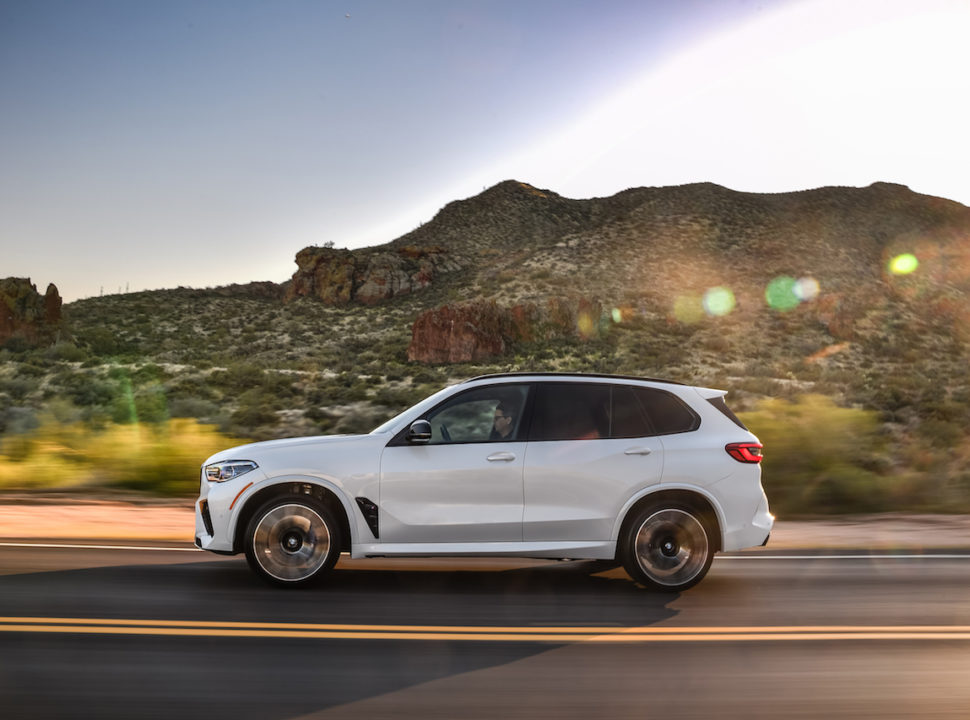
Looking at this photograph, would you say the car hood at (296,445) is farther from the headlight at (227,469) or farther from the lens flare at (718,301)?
the lens flare at (718,301)

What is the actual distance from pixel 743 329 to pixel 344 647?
50.3m

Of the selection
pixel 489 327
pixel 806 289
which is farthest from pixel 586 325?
pixel 806 289

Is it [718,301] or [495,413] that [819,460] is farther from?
[718,301]

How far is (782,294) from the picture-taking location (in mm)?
59625

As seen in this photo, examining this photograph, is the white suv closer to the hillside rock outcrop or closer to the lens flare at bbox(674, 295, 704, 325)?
the hillside rock outcrop

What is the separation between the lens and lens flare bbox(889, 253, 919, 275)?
6594cm

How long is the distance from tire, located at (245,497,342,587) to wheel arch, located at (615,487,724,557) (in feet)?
7.44

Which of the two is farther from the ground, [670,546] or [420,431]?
[420,431]

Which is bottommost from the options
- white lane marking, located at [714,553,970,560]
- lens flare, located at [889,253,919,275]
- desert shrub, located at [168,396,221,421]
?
white lane marking, located at [714,553,970,560]

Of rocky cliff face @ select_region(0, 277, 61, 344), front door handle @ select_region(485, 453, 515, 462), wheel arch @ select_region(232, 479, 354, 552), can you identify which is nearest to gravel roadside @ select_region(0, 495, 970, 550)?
wheel arch @ select_region(232, 479, 354, 552)

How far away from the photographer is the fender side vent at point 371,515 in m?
7.23

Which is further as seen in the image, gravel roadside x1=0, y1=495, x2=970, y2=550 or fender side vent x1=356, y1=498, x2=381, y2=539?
gravel roadside x1=0, y1=495, x2=970, y2=550

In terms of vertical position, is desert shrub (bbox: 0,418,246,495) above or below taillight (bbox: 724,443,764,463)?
below

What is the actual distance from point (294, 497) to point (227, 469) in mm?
591
